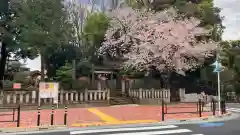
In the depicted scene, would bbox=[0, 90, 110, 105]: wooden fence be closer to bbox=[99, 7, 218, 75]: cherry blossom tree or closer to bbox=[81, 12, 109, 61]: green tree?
bbox=[99, 7, 218, 75]: cherry blossom tree

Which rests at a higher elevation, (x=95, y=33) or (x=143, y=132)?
(x=95, y=33)

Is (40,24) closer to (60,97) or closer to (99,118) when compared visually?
(60,97)

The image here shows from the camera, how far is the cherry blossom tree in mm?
22734

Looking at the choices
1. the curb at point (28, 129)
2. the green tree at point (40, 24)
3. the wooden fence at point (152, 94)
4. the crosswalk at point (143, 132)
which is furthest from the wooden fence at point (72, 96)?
the crosswalk at point (143, 132)

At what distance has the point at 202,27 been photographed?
80.1 feet

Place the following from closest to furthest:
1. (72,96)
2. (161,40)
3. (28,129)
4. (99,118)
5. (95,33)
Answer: (28,129), (99,118), (72,96), (161,40), (95,33)

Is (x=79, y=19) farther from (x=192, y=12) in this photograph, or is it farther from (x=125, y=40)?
(x=192, y=12)

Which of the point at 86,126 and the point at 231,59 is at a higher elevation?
the point at 231,59

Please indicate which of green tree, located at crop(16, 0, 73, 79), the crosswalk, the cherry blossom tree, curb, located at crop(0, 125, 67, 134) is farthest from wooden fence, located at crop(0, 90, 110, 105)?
the crosswalk

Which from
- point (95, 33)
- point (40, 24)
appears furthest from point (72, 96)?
point (95, 33)

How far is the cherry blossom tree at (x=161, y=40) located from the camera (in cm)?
2273

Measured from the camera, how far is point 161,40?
22625 mm

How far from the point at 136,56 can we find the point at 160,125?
11881 millimetres

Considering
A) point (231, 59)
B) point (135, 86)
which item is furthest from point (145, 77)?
point (231, 59)
